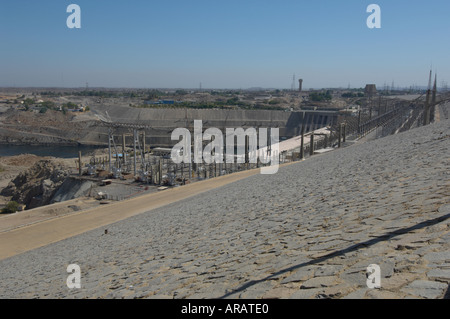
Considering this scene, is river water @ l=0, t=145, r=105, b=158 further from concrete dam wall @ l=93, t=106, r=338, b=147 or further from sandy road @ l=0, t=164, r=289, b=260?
sandy road @ l=0, t=164, r=289, b=260

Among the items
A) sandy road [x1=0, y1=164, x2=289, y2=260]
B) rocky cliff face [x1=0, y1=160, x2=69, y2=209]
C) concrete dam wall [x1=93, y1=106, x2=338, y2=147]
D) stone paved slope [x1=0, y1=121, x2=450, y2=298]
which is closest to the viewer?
stone paved slope [x1=0, y1=121, x2=450, y2=298]

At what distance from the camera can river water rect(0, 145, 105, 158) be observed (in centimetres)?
7012

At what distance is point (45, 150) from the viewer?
74.9 meters

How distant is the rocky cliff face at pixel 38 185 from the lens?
33.5 m

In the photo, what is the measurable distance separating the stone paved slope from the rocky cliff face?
26396 millimetres

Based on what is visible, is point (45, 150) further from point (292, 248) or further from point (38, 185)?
point (292, 248)

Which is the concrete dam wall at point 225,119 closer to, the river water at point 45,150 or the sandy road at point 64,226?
the river water at point 45,150

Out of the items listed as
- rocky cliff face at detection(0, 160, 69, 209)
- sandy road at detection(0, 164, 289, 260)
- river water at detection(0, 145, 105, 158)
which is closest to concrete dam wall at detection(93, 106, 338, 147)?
river water at detection(0, 145, 105, 158)

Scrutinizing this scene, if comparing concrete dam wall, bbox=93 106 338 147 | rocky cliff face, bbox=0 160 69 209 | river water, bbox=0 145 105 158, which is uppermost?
concrete dam wall, bbox=93 106 338 147

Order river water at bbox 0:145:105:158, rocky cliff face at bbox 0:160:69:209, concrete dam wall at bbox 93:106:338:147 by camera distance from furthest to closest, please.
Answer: concrete dam wall at bbox 93:106:338:147
river water at bbox 0:145:105:158
rocky cliff face at bbox 0:160:69:209

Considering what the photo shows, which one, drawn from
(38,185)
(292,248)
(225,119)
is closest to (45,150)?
(225,119)

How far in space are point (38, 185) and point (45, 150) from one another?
1728 inches

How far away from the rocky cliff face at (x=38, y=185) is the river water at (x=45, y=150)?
97.3 ft

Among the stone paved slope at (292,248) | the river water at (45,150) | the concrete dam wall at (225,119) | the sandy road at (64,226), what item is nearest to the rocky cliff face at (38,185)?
the sandy road at (64,226)
